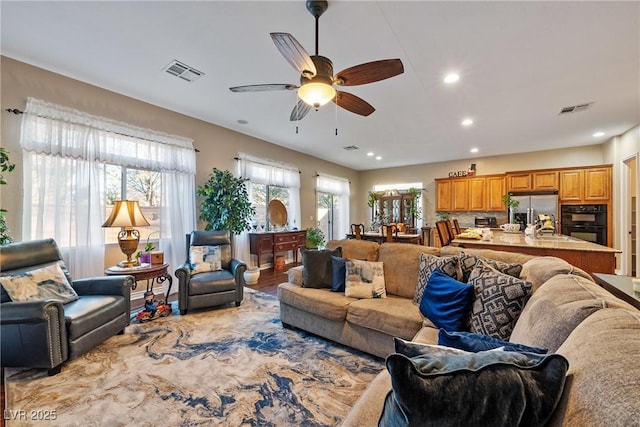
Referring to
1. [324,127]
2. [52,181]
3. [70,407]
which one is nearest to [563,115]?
[324,127]

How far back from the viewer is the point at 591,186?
5.55 meters

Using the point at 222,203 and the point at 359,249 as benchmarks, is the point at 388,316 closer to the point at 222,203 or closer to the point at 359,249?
the point at 359,249

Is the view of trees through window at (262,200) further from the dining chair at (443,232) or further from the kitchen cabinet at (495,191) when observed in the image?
the kitchen cabinet at (495,191)

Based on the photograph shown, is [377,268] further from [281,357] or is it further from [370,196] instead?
[370,196]

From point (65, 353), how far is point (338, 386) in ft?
6.88

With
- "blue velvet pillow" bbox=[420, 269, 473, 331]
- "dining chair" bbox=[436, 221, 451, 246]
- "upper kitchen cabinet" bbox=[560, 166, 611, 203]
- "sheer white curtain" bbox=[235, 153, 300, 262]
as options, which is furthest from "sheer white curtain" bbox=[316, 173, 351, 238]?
"blue velvet pillow" bbox=[420, 269, 473, 331]

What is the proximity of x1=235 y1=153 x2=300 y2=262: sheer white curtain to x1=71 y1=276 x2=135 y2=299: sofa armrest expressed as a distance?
2391mm

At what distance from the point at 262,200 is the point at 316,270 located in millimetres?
3504

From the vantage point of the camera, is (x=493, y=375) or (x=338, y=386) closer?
(x=493, y=375)

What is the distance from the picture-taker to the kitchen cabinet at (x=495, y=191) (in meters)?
6.66

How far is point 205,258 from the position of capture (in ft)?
11.7

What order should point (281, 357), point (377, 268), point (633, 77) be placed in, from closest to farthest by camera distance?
1. point (281, 357)
2. point (377, 268)
3. point (633, 77)

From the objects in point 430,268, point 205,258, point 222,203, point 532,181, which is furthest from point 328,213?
point 430,268

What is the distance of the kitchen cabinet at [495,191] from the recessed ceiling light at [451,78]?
4682mm
